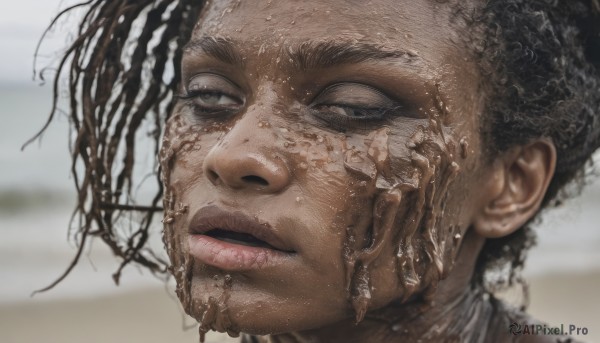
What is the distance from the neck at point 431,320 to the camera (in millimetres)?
2715

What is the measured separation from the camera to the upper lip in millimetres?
2253

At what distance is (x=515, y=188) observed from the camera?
2.82 meters

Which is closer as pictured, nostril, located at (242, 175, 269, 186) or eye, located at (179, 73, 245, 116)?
nostril, located at (242, 175, 269, 186)

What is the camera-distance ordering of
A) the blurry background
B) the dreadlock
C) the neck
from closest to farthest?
the neck → the dreadlock → the blurry background

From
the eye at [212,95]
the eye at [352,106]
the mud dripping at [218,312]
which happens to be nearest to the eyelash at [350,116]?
the eye at [352,106]

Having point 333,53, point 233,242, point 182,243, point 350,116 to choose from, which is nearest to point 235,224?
point 233,242

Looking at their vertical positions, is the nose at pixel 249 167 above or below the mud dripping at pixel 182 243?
above

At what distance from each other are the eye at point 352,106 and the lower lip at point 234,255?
1.35 ft

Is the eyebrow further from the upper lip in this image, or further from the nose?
the upper lip

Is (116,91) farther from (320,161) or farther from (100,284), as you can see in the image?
(100,284)

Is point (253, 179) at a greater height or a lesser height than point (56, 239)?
greater

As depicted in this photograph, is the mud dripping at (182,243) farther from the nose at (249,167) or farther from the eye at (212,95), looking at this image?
the nose at (249,167)

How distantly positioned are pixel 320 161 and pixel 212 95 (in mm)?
490

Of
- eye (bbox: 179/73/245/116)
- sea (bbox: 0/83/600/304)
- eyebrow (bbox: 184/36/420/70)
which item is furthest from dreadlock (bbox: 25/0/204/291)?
sea (bbox: 0/83/600/304)
